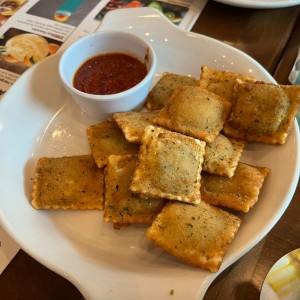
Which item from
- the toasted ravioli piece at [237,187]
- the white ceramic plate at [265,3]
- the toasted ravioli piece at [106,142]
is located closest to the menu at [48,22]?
the white ceramic plate at [265,3]

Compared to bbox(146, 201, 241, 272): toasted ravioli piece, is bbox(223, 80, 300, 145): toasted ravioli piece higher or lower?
higher

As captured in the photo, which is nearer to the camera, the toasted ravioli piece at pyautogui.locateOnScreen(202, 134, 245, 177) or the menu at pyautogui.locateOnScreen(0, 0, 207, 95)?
the toasted ravioli piece at pyautogui.locateOnScreen(202, 134, 245, 177)

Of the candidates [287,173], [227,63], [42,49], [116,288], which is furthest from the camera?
[42,49]

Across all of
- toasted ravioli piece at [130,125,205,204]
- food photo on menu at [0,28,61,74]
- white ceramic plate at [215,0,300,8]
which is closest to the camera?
toasted ravioli piece at [130,125,205,204]

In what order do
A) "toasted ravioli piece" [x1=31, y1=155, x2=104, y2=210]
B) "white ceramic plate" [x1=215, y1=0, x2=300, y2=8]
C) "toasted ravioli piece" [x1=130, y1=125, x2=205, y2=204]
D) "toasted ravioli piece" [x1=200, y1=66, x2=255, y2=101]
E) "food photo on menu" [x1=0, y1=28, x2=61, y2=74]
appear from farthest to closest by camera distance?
1. "food photo on menu" [x1=0, y1=28, x2=61, y2=74]
2. "white ceramic plate" [x1=215, y1=0, x2=300, y2=8]
3. "toasted ravioli piece" [x1=200, y1=66, x2=255, y2=101]
4. "toasted ravioli piece" [x1=31, y1=155, x2=104, y2=210]
5. "toasted ravioli piece" [x1=130, y1=125, x2=205, y2=204]

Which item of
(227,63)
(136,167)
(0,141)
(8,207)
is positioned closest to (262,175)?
(136,167)

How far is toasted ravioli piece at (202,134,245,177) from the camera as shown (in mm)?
1348

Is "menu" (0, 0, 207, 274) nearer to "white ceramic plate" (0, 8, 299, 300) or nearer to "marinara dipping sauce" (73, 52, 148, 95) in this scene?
"white ceramic plate" (0, 8, 299, 300)

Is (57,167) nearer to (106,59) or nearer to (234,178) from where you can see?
(106,59)

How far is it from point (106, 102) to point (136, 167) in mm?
355

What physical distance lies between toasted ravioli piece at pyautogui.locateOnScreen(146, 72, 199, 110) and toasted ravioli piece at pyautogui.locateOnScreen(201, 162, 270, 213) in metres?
0.43

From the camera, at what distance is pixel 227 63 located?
1.69 meters

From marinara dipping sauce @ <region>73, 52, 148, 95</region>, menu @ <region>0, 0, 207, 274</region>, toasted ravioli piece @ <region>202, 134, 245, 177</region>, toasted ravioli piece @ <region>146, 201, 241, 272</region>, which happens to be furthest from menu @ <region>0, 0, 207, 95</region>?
toasted ravioli piece @ <region>146, 201, 241, 272</region>

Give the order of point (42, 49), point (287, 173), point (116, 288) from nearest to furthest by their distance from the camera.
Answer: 1. point (116, 288)
2. point (287, 173)
3. point (42, 49)
